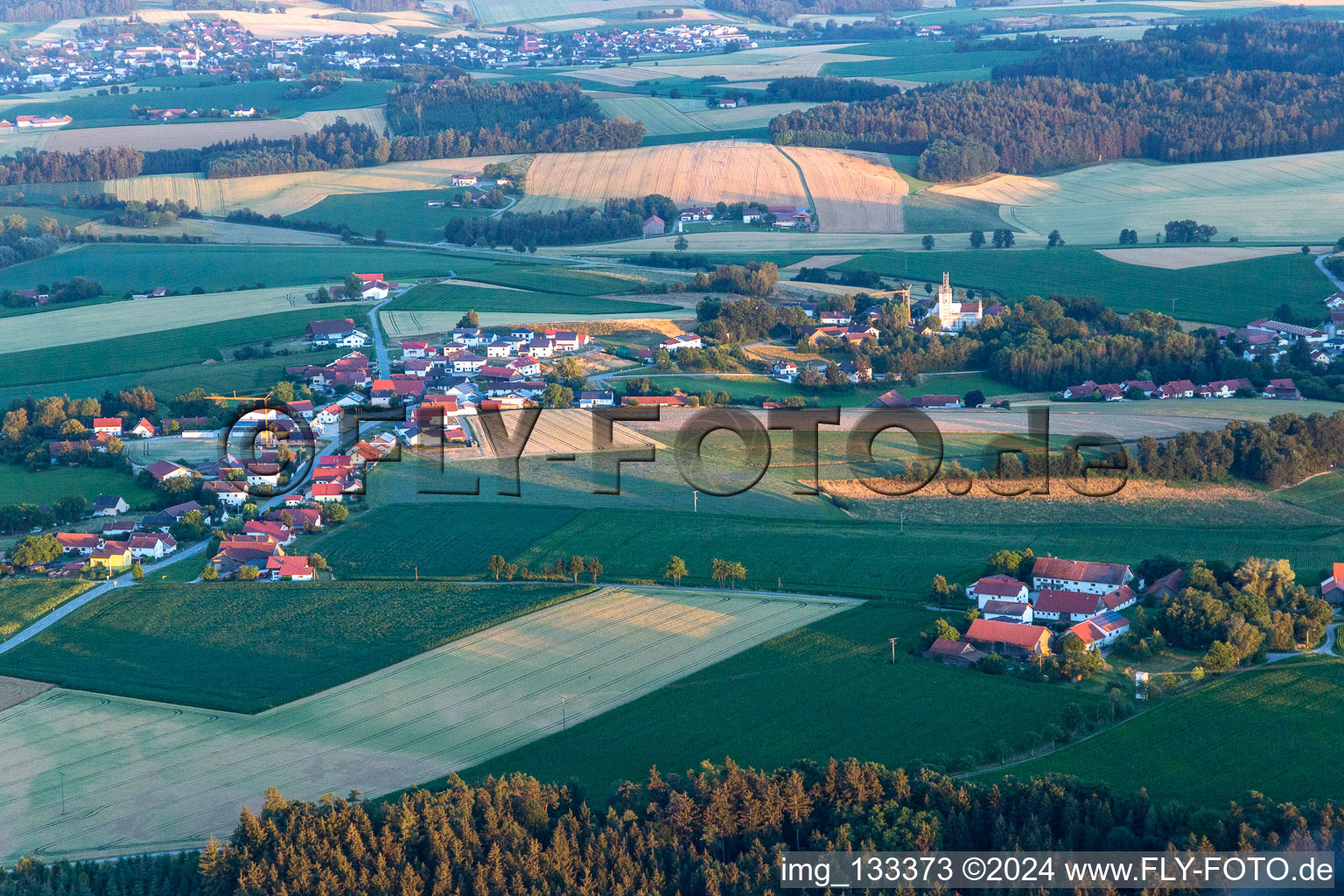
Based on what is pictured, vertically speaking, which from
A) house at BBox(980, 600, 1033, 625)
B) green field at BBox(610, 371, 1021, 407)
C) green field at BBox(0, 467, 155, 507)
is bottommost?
house at BBox(980, 600, 1033, 625)

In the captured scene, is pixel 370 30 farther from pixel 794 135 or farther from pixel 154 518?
pixel 154 518

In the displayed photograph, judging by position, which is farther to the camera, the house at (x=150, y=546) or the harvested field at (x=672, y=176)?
the harvested field at (x=672, y=176)

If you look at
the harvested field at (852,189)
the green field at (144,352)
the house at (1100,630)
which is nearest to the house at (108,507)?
the green field at (144,352)

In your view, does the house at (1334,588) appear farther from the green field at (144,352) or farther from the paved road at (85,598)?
the green field at (144,352)

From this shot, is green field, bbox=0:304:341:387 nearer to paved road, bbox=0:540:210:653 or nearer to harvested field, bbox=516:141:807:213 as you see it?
paved road, bbox=0:540:210:653

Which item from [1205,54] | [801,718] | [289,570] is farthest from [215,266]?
[1205,54]

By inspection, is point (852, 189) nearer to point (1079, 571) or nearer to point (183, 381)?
point (183, 381)

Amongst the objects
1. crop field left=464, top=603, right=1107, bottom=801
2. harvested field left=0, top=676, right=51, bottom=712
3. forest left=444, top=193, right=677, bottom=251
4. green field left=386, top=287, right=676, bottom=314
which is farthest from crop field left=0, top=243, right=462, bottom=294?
crop field left=464, top=603, right=1107, bottom=801
